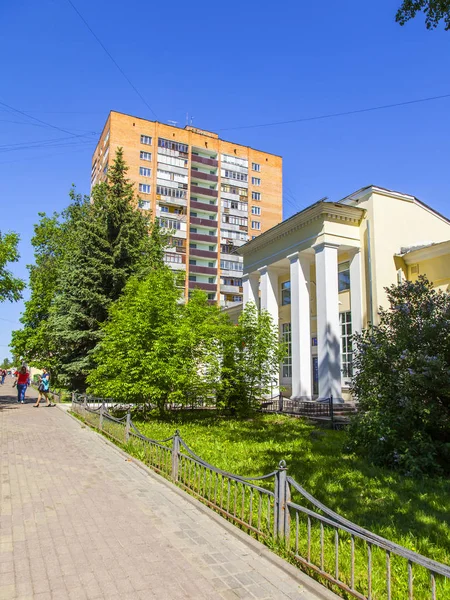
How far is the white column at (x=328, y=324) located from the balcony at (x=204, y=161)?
3965 centimetres

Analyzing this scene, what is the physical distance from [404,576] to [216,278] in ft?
168

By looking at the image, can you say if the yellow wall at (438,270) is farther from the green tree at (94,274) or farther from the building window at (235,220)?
the building window at (235,220)

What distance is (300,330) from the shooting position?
66.3 feet

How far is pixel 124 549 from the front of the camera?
4164 mm

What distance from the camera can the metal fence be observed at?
122 inches

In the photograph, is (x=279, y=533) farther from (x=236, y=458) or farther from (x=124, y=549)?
(x=236, y=458)

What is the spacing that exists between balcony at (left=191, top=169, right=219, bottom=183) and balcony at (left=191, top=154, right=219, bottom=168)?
1228 mm

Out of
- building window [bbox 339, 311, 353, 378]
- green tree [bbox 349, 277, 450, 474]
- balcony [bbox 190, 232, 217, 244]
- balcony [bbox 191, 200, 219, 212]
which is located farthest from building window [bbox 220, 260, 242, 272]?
green tree [bbox 349, 277, 450, 474]

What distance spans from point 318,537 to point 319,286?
15.5m

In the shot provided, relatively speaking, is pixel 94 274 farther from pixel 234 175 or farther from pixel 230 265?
pixel 234 175

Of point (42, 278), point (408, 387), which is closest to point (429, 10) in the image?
point (408, 387)

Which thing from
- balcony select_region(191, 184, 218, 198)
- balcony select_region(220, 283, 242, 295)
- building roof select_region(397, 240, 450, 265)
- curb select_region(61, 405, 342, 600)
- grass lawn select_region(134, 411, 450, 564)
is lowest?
curb select_region(61, 405, 342, 600)

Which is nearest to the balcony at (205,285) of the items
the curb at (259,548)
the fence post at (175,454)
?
the curb at (259,548)

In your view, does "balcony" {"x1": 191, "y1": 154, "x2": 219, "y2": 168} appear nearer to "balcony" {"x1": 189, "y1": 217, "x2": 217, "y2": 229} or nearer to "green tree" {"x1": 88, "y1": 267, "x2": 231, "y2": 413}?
"balcony" {"x1": 189, "y1": 217, "x2": 217, "y2": 229}
